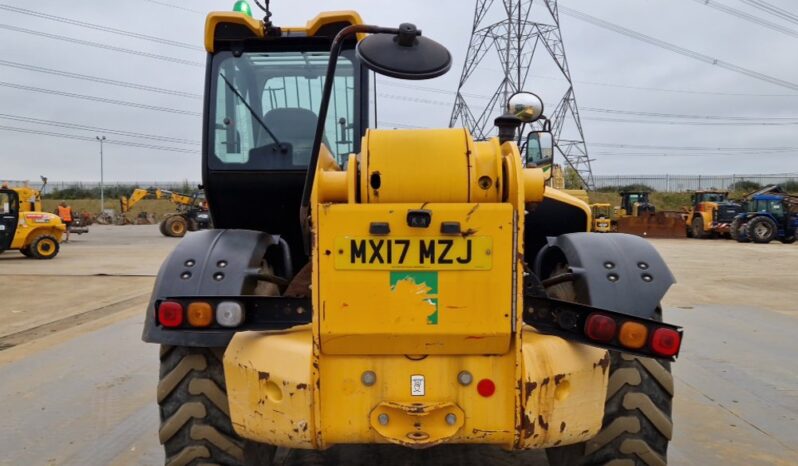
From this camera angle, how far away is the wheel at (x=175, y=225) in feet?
96.8

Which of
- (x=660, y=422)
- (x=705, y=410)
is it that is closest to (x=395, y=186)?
(x=660, y=422)

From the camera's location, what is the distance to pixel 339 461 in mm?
3439

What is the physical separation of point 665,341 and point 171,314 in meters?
1.88

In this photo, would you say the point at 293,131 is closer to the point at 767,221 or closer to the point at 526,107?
the point at 526,107

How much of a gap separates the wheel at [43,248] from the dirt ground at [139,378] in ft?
23.0

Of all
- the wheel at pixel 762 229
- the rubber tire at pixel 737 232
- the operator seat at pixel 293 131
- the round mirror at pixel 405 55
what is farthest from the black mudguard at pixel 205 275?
the rubber tire at pixel 737 232

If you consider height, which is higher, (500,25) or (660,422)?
(500,25)

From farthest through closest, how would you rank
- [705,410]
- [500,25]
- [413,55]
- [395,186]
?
[500,25]
[705,410]
[395,186]
[413,55]

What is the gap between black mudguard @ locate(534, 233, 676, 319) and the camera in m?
2.46

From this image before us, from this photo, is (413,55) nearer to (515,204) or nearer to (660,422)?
(515,204)

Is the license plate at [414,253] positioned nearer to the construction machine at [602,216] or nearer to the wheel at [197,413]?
the wheel at [197,413]

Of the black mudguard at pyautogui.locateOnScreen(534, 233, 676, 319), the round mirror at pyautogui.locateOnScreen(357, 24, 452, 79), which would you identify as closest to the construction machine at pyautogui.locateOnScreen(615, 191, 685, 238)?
the black mudguard at pyautogui.locateOnScreen(534, 233, 676, 319)

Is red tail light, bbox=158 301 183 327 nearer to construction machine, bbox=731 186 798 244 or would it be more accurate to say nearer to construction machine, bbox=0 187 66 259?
construction machine, bbox=0 187 66 259

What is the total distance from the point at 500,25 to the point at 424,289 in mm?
18940
